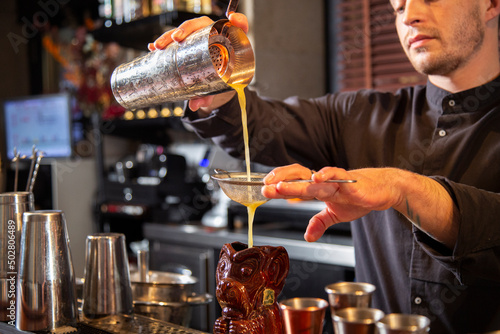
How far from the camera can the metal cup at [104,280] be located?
127 cm

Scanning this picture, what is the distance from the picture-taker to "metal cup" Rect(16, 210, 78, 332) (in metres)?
1.19

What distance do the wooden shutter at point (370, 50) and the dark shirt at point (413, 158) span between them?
141 centimetres

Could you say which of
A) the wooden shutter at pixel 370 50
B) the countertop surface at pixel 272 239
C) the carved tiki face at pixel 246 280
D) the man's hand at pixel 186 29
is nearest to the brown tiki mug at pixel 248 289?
the carved tiki face at pixel 246 280

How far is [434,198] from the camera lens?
113 cm

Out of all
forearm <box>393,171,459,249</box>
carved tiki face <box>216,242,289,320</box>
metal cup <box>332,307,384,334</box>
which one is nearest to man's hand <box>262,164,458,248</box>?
forearm <box>393,171,459,249</box>

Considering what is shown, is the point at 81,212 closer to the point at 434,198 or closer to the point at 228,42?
the point at 228,42

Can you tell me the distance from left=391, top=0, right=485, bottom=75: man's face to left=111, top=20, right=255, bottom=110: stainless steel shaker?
0.58m

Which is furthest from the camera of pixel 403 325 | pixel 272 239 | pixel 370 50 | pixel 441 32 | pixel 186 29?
pixel 370 50

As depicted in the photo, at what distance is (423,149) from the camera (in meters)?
1.69

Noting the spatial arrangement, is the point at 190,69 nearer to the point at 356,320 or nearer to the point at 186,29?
the point at 186,29

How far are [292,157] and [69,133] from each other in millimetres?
2612

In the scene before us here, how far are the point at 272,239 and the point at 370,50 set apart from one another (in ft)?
4.50

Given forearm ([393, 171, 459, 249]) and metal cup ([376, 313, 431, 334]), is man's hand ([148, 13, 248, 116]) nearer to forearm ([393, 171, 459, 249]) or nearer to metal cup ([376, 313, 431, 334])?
forearm ([393, 171, 459, 249])

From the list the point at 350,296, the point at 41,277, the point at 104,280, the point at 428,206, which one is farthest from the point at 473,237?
the point at 41,277
